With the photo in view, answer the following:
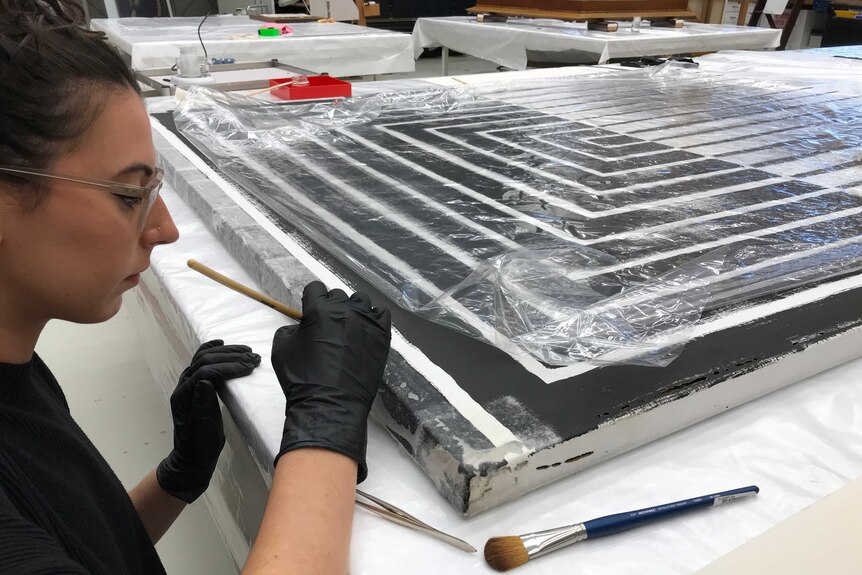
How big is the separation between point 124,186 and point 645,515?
0.56 metres

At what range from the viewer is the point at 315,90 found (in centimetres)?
186

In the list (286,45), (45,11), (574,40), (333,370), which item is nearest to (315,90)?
(286,45)

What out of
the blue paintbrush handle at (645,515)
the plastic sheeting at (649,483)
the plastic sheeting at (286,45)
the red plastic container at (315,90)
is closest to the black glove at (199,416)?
the plastic sheeting at (649,483)

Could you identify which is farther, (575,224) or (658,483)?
(575,224)

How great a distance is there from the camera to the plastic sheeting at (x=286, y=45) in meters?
2.56

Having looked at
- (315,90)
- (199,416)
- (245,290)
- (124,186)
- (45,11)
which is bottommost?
(199,416)

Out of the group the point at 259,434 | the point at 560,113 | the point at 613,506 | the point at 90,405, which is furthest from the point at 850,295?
the point at 90,405

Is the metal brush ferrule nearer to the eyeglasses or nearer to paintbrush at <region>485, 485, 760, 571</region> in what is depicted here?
paintbrush at <region>485, 485, 760, 571</region>

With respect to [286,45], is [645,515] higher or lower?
lower

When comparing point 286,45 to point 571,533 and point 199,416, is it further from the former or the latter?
point 571,533

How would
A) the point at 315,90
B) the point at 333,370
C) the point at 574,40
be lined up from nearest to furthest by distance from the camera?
the point at 333,370
the point at 315,90
the point at 574,40

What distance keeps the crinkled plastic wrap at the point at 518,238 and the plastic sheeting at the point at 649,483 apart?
117 mm

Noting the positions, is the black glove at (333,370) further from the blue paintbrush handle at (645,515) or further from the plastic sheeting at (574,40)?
the plastic sheeting at (574,40)

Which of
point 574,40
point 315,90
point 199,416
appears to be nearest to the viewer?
point 199,416
